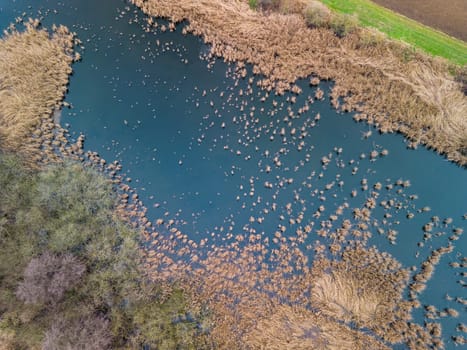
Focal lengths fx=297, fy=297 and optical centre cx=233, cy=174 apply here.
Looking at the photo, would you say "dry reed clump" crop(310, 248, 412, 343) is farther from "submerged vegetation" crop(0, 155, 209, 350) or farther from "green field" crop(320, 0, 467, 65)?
"green field" crop(320, 0, 467, 65)

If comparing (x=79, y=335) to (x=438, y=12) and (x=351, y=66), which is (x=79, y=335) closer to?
(x=351, y=66)

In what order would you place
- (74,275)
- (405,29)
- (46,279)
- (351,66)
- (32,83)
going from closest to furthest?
1. (46,279)
2. (74,275)
3. (32,83)
4. (351,66)
5. (405,29)

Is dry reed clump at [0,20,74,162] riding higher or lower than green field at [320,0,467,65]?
lower

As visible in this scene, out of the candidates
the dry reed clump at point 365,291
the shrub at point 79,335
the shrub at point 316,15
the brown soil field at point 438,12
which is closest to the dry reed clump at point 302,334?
the dry reed clump at point 365,291

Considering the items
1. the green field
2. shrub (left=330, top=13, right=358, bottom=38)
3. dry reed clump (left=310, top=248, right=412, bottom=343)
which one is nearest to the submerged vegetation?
dry reed clump (left=310, top=248, right=412, bottom=343)

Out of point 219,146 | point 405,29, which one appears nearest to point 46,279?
point 219,146

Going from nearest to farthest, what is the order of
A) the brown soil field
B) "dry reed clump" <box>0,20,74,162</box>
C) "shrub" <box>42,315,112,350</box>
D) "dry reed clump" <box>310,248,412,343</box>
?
"shrub" <box>42,315,112,350</box> < "dry reed clump" <box>310,248,412,343</box> < "dry reed clump" <box>0,20,74,162</box> < the brown soil field
